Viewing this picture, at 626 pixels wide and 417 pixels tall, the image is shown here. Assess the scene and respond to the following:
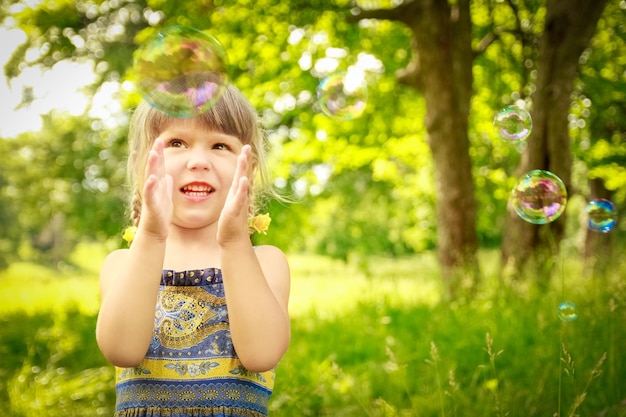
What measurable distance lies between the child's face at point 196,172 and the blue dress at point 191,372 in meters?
0.24

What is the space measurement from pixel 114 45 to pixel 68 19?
3.88ft

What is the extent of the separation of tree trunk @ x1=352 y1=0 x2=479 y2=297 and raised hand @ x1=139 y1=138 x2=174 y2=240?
5.44 meters

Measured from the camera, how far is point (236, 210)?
1.35 metres

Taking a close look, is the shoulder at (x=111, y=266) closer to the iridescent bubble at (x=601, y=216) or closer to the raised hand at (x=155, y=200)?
the raised hand at (x=155, y=200)

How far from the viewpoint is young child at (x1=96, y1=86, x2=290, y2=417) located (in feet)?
4.55

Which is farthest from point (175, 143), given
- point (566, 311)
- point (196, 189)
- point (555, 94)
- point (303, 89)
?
point (303, 89)

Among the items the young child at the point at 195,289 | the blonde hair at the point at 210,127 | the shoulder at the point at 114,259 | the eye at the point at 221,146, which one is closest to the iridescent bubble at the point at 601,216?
the blonde hair at the point at 210,127

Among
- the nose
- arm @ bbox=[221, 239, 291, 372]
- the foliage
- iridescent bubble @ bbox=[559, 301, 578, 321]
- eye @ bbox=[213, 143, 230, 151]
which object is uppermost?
the foliage

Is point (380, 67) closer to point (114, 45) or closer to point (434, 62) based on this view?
point (434, 62)

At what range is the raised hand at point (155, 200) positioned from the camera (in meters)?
1.31

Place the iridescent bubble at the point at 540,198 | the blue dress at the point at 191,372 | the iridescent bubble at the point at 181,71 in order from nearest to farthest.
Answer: the blue dress at the point at 191,372
the iridescent bubble at the point at 181,71
the iridescent bubble at the point at 540,198

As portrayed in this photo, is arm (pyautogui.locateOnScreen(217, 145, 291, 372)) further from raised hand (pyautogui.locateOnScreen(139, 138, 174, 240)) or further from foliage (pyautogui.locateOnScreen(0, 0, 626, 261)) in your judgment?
foliage (pyautogui.locateOnScreen(0, 0, 626, 261))

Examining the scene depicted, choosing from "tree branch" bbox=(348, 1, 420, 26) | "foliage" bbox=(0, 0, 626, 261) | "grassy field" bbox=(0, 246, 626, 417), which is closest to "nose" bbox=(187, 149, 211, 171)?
"grassy field" bbox=(0, 246, 626, 417)

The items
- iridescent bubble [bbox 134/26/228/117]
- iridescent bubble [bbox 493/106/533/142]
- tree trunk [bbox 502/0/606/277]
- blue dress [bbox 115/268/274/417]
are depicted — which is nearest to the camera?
blue dress [bbox 115/268/274/417]
